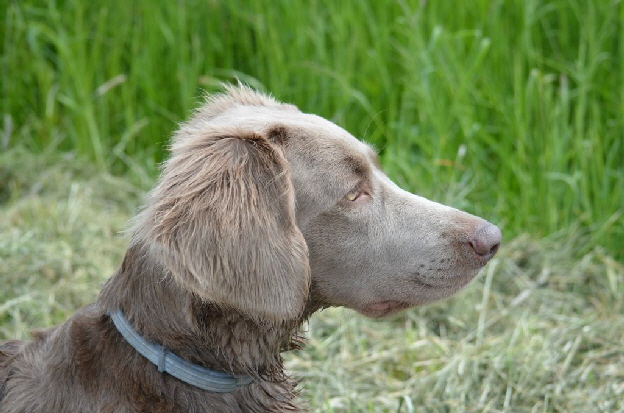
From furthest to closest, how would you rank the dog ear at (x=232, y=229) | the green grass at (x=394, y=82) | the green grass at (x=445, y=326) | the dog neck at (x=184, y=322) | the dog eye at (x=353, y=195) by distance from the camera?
the green grass at (x=394, y=82)
the green grass at (x=445, y=326)
the dog eye at (x=353, y=195)
the dog neck at (x=184, y=322)
the dog ear at (x=232, y=229)

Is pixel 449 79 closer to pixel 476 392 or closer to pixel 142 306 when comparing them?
pixel 476 392

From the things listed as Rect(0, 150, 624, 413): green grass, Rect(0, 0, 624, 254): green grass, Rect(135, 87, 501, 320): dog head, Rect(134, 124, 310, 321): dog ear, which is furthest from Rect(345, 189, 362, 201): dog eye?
Rect(0, 0, 624, 254): green grass

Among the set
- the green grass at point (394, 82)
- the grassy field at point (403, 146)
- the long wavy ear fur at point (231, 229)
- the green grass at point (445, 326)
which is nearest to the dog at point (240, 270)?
the long wavy ear fur at point (231, 229)

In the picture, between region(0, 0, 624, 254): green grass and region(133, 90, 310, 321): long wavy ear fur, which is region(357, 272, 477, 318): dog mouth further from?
region(0, 0, 624, 254): green grass

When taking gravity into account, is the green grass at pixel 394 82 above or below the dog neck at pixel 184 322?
below

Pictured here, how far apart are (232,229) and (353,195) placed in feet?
1.84

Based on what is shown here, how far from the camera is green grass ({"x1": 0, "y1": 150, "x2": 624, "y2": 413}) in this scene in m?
3.77

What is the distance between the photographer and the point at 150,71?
6121 millimetres

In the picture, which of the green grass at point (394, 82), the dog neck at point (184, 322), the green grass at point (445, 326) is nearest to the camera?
the dog neck at point (184, 322)

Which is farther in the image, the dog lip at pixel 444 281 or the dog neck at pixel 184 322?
the dog lip at pixel 444 281

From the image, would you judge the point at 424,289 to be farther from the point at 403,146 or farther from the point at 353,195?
the point at 403,146

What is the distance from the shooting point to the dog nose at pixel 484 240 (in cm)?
295

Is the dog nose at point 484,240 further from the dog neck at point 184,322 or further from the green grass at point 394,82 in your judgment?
the green grass at point 394,82

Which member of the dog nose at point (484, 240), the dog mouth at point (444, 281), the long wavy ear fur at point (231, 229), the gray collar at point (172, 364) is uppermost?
the long wavy ear fur at point (231, 229)
